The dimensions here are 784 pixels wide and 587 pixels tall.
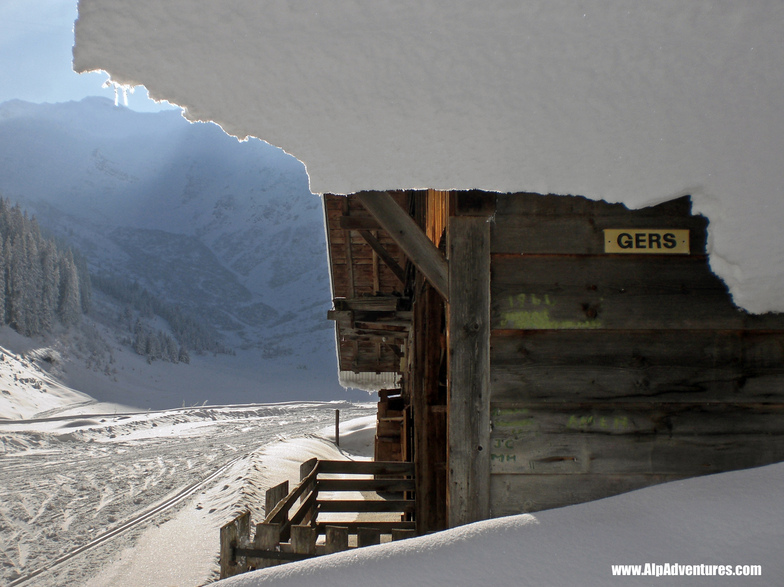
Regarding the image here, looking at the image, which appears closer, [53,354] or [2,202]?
[53,354]

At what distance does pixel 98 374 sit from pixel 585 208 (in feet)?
148

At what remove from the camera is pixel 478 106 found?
2348 millimetres

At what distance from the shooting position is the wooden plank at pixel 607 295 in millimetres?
2783

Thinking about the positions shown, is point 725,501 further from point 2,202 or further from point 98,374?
point 2,202

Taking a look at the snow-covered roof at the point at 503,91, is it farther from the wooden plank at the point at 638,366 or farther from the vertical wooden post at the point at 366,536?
the vertical wooden post at the point at 366,536

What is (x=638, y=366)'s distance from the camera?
2787mm

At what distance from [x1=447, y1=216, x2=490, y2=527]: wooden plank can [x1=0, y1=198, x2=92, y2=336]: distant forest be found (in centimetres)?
4714

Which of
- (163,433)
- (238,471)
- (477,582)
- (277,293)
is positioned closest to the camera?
(477,582)

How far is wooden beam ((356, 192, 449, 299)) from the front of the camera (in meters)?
2.82

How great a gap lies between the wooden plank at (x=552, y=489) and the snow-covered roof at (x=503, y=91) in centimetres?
127

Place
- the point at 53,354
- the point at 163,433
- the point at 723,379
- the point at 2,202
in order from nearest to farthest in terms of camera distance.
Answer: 1. the point at 723,379
2. the point at 163,433
3. the point at 53,354
4. the point at 2,202

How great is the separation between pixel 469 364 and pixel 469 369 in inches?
1.0

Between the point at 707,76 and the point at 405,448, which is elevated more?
the point at 707,76

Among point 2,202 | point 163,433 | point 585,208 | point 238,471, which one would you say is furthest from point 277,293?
point 585,208
